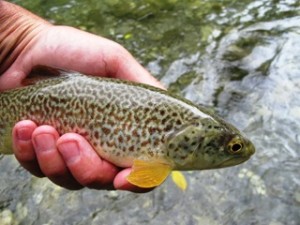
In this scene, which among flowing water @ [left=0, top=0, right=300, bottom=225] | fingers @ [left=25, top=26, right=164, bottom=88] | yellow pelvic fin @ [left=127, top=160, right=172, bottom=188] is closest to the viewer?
yellow pelvic fin @ [left=127, top=160, right=172, bottom=188]

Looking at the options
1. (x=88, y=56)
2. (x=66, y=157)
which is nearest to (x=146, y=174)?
(x=66, y=157)

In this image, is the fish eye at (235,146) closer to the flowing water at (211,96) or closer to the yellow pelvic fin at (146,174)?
the yellow pelvic fin at (146,174)

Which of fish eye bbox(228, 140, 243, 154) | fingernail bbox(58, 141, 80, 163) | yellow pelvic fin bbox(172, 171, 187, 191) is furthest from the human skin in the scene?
yellow pelvic fin bbox(172, 171, 187, 191)

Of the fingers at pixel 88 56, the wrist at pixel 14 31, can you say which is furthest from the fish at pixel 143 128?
the wrist at pixel 14 31

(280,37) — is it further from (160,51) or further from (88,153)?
(88,153)

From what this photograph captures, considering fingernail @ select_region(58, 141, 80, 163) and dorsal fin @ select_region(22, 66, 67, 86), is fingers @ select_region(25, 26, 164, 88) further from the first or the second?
fingernail @ select_region(58, 141, 80, 163)

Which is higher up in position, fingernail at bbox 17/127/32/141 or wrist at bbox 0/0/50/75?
fingernail at bbox 17/127/32/141

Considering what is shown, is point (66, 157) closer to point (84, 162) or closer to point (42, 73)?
point (84, 162)

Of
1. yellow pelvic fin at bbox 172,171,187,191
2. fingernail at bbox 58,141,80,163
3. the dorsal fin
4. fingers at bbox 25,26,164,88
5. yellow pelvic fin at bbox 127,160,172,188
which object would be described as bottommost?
yellow pelvic fin at bbox 172,171,187,191
